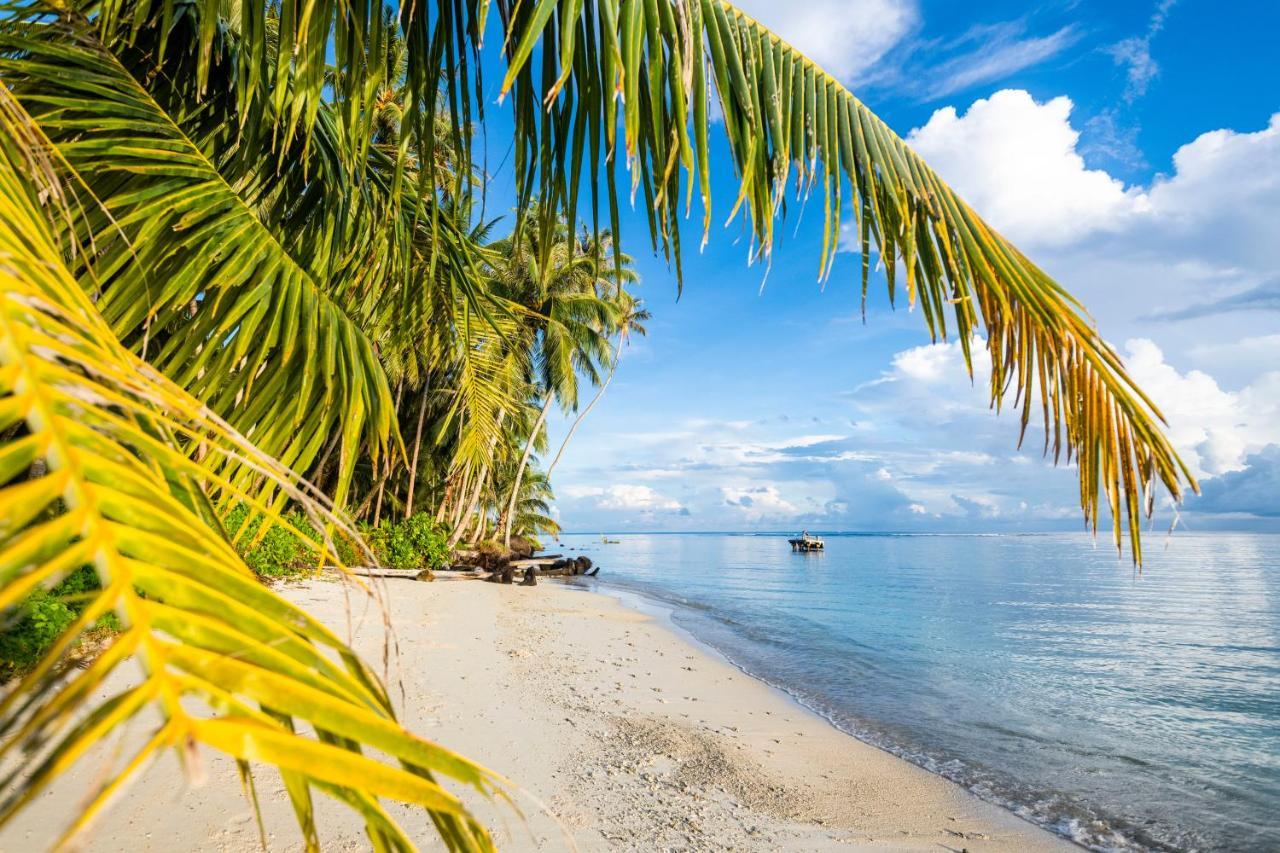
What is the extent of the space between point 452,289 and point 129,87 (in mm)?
1479

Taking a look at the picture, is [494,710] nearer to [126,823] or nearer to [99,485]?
[126,823]

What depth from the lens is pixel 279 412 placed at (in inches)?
82.5

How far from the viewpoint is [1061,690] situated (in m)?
12.4

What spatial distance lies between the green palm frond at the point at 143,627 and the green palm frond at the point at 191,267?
1.66 m

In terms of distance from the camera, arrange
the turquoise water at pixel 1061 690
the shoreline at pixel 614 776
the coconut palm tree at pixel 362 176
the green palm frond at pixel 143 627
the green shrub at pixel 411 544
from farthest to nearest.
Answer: the green shrub at pixel 411 544 → the turquoise water at pixel 1061 690 → the shoreline at pixel 614 776 → the coconut palm tree at pixel 362 176 → the green palm frond at pixel 143 627

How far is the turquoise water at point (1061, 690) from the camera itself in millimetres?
7086

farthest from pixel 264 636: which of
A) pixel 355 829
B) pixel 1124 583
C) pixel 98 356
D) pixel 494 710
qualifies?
pixel 1124 583

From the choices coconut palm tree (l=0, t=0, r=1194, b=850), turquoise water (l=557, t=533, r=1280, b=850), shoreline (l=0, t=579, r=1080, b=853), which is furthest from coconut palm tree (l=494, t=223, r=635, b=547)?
coconut palm tree (l=0, t=0, r=1194, b=850)

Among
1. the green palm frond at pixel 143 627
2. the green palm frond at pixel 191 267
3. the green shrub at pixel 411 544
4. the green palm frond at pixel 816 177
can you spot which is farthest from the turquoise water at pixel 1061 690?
the green shrub at pixel 411 544

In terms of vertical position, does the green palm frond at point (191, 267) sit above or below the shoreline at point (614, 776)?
above

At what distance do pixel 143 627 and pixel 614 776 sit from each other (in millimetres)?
5860

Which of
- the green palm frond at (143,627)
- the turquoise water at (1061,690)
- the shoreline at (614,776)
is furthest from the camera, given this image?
the turquoise water at (1061,690)

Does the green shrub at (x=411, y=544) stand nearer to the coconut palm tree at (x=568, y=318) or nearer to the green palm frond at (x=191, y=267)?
the coconut palm tree at (x=568, y=318)

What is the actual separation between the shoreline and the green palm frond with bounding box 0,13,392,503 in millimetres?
958
